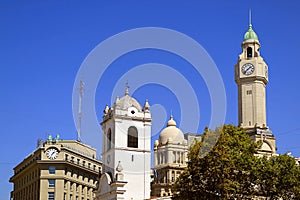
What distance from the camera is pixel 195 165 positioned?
231 ft

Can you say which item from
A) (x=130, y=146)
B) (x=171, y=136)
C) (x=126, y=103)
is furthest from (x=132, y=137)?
(x=171, y=136)

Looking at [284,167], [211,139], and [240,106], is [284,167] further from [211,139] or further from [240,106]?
[240,106]

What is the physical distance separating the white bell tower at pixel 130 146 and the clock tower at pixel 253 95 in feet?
118

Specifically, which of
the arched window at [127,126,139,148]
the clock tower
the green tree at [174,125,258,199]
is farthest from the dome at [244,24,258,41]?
the green tree at [174,125,258,199]

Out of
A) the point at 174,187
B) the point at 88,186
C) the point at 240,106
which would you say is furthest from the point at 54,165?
the point at 174,187

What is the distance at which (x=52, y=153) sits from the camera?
126 metres

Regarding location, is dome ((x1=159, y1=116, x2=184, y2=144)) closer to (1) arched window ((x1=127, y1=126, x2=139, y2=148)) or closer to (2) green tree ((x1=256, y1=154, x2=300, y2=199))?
(1) arched window ((x1=127, y1=126, x2=139, y2=148))

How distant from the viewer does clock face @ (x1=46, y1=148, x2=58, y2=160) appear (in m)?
126

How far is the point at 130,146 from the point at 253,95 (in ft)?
136

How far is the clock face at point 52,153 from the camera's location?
126 m

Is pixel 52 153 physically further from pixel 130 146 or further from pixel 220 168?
pixel 220 168

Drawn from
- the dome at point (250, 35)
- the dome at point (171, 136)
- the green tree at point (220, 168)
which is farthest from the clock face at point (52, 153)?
the green tree at point (220, 168)

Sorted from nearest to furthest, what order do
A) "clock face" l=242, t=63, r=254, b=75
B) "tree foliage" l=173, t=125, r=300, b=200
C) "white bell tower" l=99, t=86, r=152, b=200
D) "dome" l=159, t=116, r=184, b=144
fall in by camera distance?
1. "tree foliage" l=173, t=125, r=300, b=200
2. "white bell tower" l=99, t=86, r=152, b=200
3. "clock face" l=242, t=63, r=254, b=75
4. "dome" l=159, t=116, r=184, b=144

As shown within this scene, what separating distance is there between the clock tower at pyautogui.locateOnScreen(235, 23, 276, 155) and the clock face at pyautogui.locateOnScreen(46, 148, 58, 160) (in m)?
35.4
